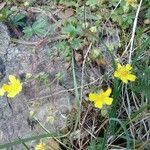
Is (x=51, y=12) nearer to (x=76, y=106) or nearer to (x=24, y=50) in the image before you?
(x=24, y=50)

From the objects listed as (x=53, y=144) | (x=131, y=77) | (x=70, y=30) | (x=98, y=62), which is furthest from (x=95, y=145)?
(x=70, y=30)

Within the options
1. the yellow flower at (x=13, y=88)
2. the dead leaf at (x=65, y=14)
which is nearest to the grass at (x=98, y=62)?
the dead leaf at (x=65, y=14)

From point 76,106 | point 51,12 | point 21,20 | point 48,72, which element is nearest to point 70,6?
point 51,12

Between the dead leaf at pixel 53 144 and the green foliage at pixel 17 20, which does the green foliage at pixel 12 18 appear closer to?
the green foliage at pixel 17 20

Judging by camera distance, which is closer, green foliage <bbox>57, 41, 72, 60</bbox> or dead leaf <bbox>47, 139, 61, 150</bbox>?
dead leaf <bbox>47, 139, 61, 150</bbox>

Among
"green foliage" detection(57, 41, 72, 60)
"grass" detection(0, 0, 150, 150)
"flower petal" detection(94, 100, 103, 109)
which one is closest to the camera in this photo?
"flower petal" detection(94, 100, 103, 109)

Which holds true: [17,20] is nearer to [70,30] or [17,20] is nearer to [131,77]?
[70,30]

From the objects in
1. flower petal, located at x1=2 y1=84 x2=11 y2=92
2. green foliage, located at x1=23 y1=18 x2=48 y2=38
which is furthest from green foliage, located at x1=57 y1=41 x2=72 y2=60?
flower petal, located at x1=2 y1=84 x2=11 y2=92

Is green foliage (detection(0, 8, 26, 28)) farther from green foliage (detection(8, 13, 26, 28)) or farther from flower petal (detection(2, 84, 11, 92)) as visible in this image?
flower petal (detection(2, 84, 11, 92))
